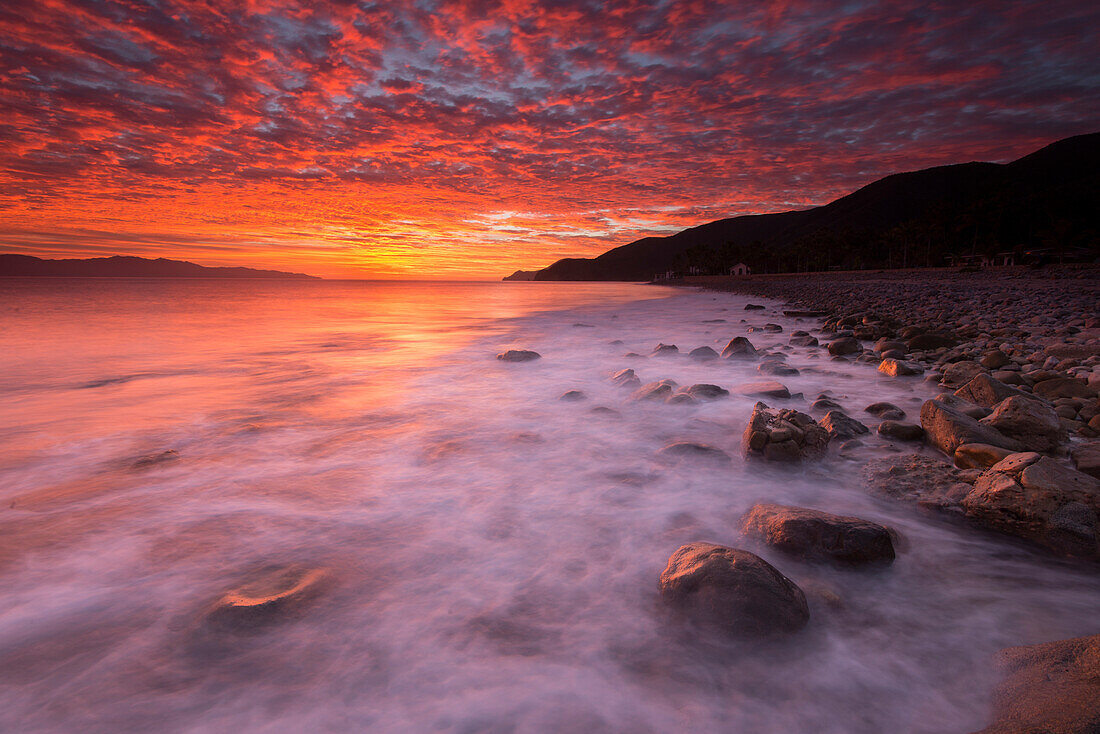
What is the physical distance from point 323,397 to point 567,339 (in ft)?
33.3

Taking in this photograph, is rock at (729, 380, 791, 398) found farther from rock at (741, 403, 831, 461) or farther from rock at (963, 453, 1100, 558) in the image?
rock at (963, 453, 1100, 558)

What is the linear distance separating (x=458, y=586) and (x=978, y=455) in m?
4.31

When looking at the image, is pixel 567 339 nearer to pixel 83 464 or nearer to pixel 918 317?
pixel 918 317

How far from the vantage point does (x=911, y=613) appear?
2635 millimetres

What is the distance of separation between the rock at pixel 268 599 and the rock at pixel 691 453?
3412mm

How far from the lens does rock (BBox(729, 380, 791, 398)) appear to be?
6981mm

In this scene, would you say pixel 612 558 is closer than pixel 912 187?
Yes

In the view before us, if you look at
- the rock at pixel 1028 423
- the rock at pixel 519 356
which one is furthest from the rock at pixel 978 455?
the rock at pixel 519 356

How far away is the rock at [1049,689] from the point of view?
1.60 meters

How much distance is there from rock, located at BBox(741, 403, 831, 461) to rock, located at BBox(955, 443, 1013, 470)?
3.42ft

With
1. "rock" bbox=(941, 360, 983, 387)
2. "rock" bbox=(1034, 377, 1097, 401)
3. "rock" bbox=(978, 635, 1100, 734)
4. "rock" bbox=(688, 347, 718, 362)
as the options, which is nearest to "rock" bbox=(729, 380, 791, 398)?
"rock" bbox=(941, 360, 983, 387)

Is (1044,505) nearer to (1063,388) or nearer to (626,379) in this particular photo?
(1063,388)

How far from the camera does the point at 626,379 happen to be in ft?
28.6

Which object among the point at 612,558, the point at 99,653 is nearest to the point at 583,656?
the point at 612,558
